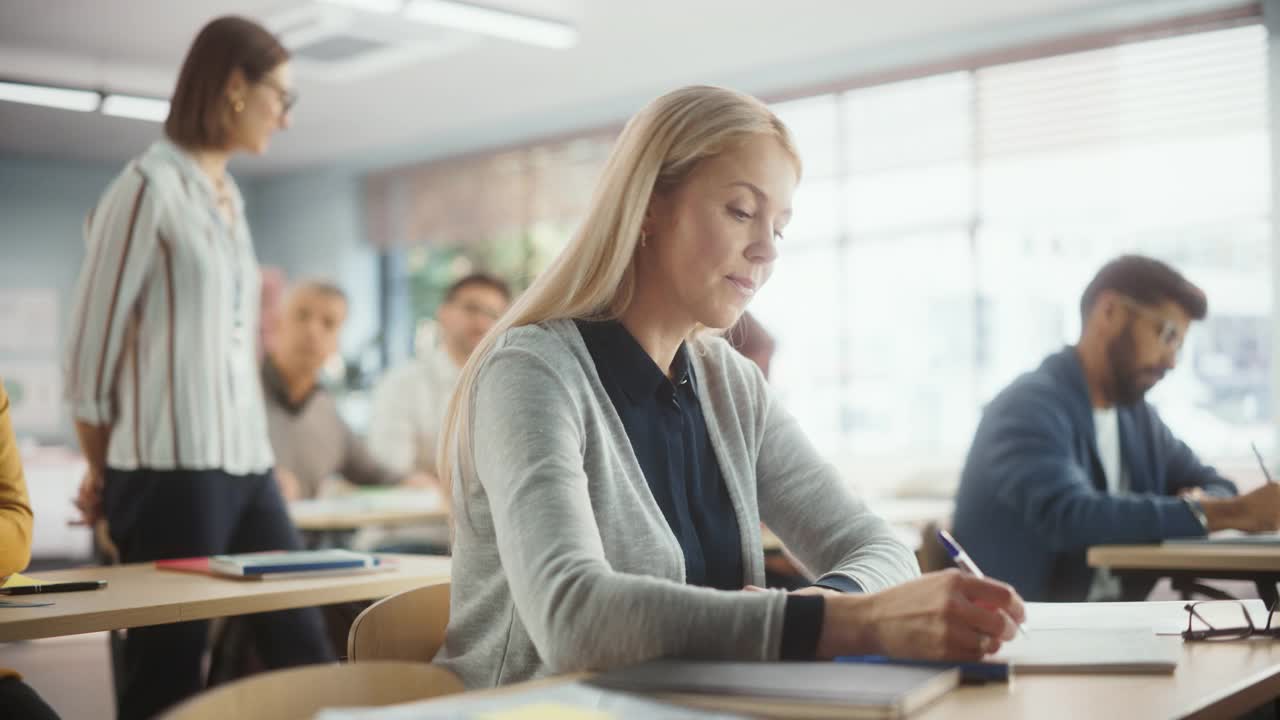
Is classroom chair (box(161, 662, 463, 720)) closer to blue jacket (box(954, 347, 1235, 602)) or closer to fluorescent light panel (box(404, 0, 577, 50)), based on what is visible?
blue jacket (box(954, 347, 1235, 602))

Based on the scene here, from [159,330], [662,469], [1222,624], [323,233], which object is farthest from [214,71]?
[323,233]

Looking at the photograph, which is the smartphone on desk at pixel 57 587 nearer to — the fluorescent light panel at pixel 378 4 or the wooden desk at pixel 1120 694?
the wooden desk at pixel 1120 694

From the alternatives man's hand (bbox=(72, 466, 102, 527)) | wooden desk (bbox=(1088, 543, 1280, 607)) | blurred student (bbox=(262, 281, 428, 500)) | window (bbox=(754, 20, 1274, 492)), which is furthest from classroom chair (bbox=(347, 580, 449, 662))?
window (bbox=(754, 20, 1274, 492))

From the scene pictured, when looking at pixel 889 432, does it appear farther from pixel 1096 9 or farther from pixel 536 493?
pixel 536 493

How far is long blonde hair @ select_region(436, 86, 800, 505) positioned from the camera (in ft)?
5.11

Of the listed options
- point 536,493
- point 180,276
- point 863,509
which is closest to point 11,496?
point 180,276

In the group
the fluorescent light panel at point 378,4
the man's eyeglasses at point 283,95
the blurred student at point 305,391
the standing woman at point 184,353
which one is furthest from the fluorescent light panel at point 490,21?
the standing woman at point 184,353

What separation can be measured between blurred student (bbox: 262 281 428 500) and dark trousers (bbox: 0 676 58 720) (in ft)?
9.79

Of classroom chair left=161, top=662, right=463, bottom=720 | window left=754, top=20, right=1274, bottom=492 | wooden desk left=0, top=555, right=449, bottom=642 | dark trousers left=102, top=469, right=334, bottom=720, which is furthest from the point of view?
window left=754, top=20, right=1274, bottom=492

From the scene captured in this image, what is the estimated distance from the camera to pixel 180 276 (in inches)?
103

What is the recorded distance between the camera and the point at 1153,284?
3.12m

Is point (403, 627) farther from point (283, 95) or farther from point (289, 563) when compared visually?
point (283, 95)

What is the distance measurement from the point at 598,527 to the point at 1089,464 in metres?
2.07

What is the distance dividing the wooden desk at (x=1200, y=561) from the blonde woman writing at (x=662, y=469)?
117cm
